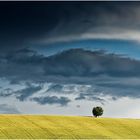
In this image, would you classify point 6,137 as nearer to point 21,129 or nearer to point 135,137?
point 21,129

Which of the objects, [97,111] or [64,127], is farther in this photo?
[97,111]

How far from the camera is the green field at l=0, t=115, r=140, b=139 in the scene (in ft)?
185

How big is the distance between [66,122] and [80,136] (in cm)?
1135

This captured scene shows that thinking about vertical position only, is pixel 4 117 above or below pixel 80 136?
above

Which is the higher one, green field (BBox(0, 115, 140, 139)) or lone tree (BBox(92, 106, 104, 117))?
lone tree (BBox(92, 106, 104, 117))

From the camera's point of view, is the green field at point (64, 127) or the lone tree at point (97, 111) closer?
the green field at point (64, 127)

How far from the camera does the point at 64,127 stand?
63.1 metres

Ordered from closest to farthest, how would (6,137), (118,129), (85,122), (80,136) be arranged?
1. (6,137)
2. (80,136)
3. (118,129)
4. (85,122)

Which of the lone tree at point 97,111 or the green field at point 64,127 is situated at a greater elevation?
the lone tree at point 97,111

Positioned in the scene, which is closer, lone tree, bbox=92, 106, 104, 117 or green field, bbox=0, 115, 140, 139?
green field, bbox=0, 115, 140, 139

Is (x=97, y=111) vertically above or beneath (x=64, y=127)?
above

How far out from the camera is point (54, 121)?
67.9m

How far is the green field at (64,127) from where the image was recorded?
56.5m

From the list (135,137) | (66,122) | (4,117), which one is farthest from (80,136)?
(4,117)
